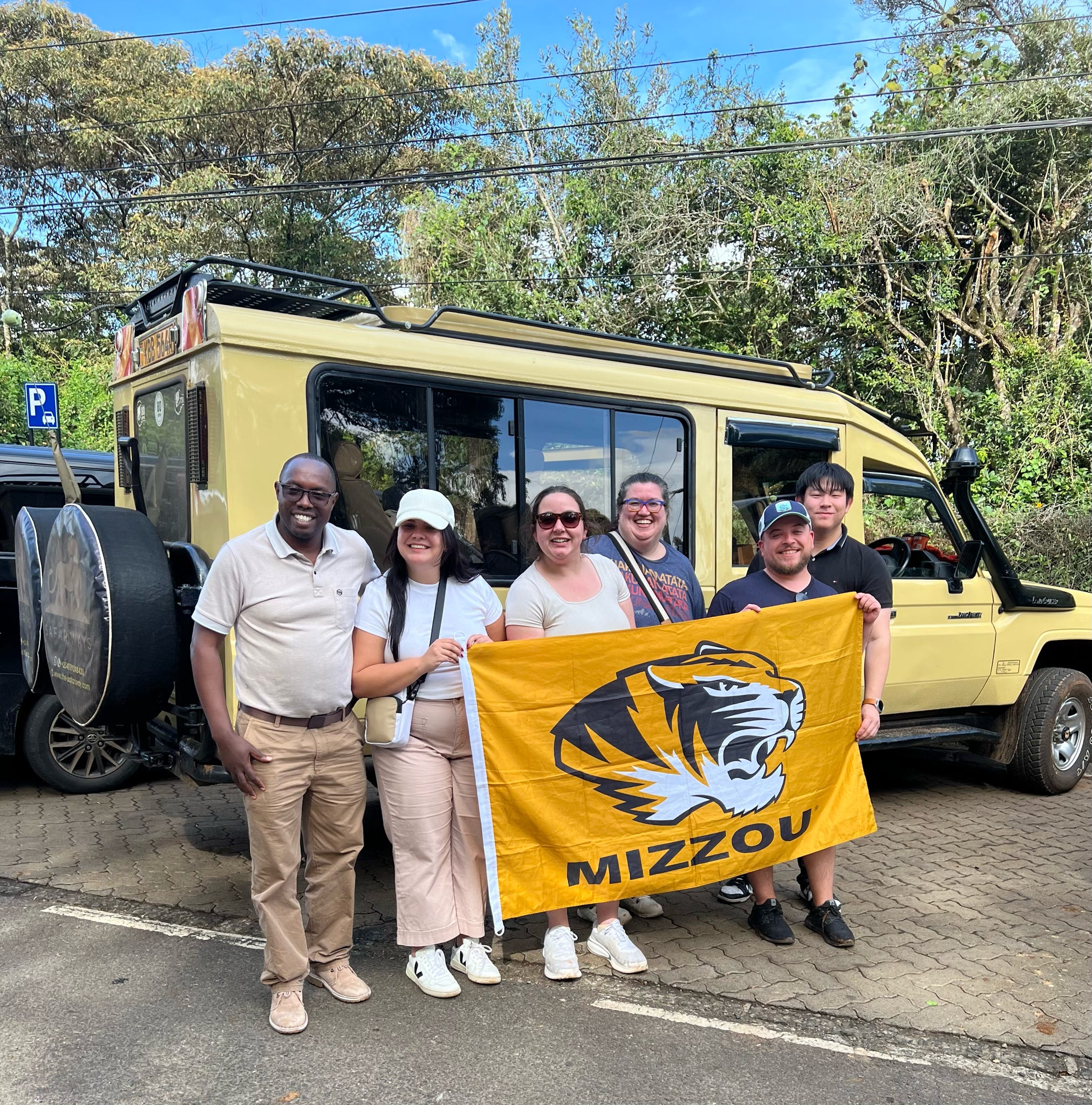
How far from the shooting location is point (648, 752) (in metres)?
3.79

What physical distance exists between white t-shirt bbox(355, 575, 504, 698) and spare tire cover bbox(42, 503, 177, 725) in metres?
1.02

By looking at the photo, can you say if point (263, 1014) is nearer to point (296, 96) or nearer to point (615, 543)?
point (615, 543)

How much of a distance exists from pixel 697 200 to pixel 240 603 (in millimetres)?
15359

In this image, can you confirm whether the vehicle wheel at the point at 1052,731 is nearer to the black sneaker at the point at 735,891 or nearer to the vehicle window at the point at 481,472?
the black sneaker at the point at 735,891

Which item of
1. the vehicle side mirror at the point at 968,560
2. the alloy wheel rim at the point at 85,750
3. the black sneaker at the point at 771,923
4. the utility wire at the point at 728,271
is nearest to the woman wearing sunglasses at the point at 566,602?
the black sneaker at the point at 771,923

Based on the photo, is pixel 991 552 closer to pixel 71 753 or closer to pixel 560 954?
pixel 560 954

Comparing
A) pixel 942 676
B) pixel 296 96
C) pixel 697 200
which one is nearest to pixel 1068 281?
pixel 697 200

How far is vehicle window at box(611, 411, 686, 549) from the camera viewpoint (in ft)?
16.8

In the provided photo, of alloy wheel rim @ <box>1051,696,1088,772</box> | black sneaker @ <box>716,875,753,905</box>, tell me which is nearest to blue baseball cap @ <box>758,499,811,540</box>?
black sneaker @ <box>716,875,753,905</box>

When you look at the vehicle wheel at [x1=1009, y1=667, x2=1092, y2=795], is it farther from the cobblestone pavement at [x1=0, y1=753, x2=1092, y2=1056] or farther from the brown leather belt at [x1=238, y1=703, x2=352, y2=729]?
the brown leather belt at [x1=238, y1=703, x2=352, y2=729]

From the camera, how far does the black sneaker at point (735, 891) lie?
4.64m

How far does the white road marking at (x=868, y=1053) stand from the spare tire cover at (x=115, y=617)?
215cm

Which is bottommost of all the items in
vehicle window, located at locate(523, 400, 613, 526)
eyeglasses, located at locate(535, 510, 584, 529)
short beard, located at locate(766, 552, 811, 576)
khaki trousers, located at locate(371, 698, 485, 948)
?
khaki trousers, located at locate(371, 698, 485, 948)

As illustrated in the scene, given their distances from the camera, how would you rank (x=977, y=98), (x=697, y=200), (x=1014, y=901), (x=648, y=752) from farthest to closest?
(x=697, y=200), (x=977, y=98), (x=1014, y=901), (x=648, y=752)
